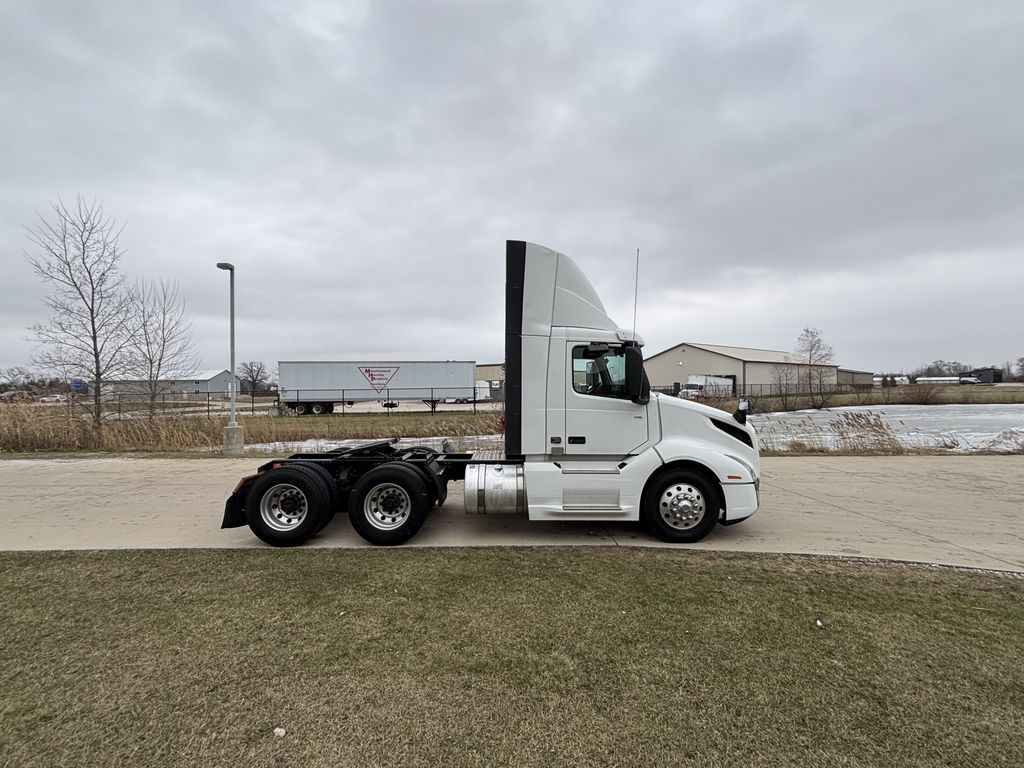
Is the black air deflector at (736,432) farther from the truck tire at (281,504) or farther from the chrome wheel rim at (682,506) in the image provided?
the truck tire at (281,504)

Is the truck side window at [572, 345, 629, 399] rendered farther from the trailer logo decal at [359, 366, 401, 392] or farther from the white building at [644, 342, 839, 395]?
the white building at [644, 342, 839, 395]

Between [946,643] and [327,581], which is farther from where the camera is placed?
[327,581]

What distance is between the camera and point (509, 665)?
3080 mm

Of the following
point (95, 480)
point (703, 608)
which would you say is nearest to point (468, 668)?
point (703, 608)

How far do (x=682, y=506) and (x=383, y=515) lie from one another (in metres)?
3.39

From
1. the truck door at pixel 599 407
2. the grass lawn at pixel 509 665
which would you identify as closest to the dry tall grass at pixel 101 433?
the truck door at pixel 599 407

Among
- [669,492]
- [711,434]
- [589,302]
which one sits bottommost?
[669,492]

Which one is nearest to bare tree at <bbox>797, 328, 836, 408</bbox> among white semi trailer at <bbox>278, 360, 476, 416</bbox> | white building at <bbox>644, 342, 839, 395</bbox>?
white building at <bbox>644, 342, 839, 395</bbox>

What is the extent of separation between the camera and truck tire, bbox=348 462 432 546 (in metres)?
5.62

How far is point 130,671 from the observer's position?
2.98 metres

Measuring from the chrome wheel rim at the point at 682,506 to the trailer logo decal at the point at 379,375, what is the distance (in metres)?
32.9

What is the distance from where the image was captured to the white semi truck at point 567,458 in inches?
222

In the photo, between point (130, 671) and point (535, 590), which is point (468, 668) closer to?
point (535, 590)

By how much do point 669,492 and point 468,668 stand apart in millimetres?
3364
